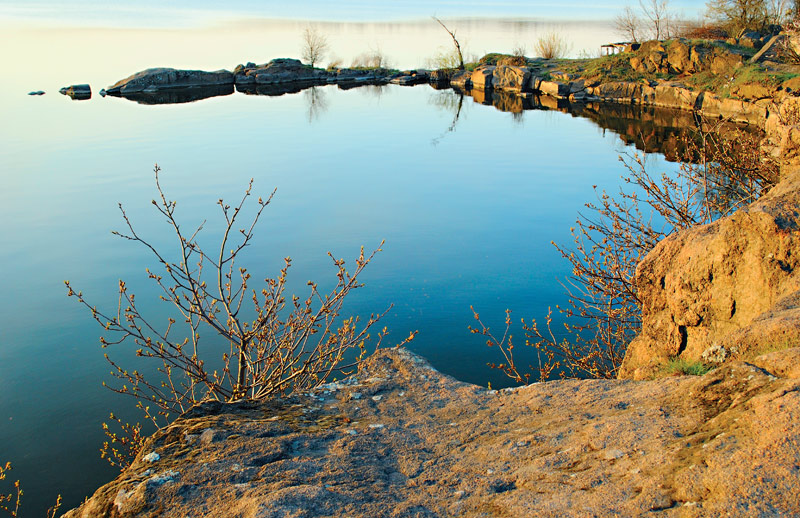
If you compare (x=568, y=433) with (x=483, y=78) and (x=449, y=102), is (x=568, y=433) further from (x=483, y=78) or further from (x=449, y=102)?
(x=483, y=78)

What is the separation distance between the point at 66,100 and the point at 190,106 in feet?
22.6

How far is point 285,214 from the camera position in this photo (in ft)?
53.4

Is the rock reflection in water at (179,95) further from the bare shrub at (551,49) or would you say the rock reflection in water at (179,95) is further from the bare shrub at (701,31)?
the bare shrub at (701,31)

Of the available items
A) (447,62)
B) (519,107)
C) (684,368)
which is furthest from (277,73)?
(684,368)

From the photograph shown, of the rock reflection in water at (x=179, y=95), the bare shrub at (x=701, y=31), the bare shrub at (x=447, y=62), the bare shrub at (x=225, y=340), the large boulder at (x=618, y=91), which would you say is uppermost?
the bare shrub at (x=701, y=31)

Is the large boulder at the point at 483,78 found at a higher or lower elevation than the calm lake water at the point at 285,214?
higher

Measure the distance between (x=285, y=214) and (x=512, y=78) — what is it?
99.2 feet

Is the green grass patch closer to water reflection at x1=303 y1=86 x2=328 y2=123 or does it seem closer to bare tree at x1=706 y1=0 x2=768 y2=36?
water reflection at x1=303 y1=86 x2=328 y2=123

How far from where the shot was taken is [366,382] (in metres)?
5.43

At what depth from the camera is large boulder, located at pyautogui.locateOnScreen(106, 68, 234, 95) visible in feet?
138

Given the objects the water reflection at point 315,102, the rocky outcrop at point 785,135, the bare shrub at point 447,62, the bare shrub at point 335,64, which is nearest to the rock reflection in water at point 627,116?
the water reflection at point 315,102

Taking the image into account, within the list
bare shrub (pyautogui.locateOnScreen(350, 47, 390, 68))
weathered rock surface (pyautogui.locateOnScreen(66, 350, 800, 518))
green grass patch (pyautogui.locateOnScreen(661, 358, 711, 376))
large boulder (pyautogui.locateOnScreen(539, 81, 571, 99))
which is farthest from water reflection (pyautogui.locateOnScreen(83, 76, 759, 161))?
weathered rock surface (pyautogui.locateOnScreen(66, 350, 800, 518))

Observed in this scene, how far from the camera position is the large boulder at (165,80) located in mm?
41938

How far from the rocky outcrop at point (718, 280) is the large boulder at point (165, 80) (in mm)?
41705
